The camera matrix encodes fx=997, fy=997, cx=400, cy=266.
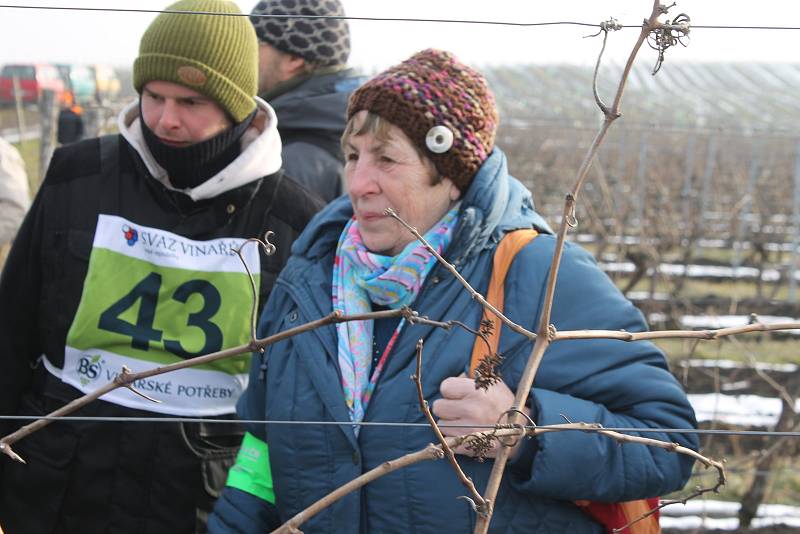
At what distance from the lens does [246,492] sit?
5.94 ft

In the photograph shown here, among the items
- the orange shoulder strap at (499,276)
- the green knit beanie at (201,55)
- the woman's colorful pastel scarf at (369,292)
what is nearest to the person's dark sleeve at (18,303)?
the green knit beanie at (201,55)

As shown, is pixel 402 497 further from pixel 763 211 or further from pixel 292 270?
pixel 763 211

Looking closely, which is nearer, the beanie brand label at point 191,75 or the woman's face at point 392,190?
the woman's face at point 392,190

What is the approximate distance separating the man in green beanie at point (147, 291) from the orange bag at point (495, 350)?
2.11 feet

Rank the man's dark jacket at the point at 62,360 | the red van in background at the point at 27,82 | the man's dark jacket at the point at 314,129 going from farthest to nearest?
the red van in background at the point at 27,82
the man's dark jacket at the point at 314,129
the man's dark jacket at the point at 62,360

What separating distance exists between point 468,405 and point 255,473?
51 centimetres

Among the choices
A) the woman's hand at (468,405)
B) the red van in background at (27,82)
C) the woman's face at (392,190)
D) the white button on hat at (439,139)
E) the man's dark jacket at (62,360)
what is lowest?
the red van in background at (27,82)

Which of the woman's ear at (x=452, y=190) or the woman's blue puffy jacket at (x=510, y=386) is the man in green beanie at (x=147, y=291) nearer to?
the woman's blue puffy jacket at (x=510, y=386)

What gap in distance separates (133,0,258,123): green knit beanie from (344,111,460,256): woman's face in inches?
20.4

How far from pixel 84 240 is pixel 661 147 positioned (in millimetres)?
20503

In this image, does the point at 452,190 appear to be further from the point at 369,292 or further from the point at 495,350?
the point at 495,350

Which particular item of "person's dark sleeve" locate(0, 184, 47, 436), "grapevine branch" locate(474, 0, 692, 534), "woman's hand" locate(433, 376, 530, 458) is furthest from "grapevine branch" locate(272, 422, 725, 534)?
"person's dark sleeve" locate(0, 184, 47, 436)

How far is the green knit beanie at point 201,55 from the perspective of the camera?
6.98ft

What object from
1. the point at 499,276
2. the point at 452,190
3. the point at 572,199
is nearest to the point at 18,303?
the point at 452,190
